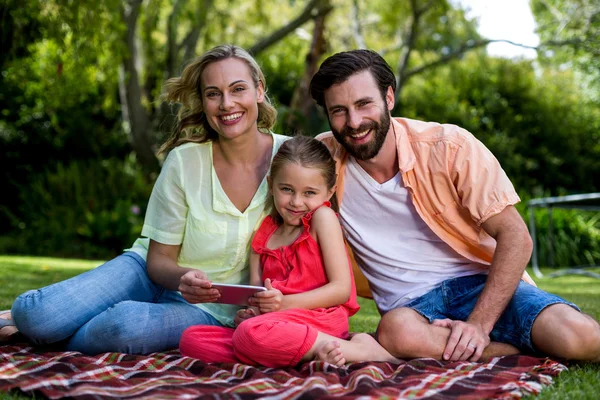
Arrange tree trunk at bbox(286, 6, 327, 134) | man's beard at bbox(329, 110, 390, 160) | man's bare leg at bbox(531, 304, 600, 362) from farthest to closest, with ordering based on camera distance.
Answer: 1. tree trunk at bbox(286, 6, 327, 134)
2. man's beard at bbox(329, 110, 390, 160)
3. man's bare leg at bbox(531, 304, 600, 362)

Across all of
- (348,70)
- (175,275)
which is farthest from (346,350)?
(348,70)

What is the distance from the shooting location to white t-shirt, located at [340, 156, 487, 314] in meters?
3.12

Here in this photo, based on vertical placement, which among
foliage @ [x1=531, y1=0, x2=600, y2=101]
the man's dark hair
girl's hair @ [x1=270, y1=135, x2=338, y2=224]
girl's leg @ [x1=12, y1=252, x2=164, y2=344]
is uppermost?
foliage @ [x1=531, y1=0, x2=600, y2=101]

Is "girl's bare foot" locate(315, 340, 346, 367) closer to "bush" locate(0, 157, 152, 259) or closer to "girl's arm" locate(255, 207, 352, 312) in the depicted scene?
"girl's arm" locate(255, 207, 352, 312)

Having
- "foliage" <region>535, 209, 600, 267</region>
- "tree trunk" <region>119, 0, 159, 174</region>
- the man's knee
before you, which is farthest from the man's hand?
"tree trunk" <region>119, 0, 159, 174</region>

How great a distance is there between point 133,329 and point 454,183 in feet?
4.98

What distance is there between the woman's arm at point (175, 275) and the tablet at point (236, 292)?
3cm

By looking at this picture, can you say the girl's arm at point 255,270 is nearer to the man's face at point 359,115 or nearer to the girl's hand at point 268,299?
the girl's hand at point 268,299

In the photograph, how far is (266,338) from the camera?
8.75ft

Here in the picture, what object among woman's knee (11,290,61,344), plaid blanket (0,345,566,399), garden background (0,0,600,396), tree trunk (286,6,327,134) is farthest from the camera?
tree trunk (286,6,327,134)

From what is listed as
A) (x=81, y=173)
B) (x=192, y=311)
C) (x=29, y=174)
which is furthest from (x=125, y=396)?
(x=29, y=174)

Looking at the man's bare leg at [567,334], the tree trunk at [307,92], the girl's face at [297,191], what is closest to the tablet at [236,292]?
the girl's face at [297,191]

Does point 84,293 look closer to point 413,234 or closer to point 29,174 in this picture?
point 413,234

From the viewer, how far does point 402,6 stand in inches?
446
